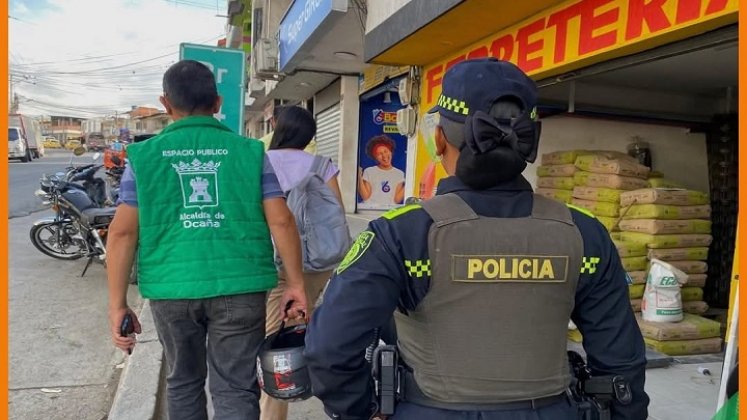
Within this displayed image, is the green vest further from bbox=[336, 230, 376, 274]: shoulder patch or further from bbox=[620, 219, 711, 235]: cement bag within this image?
bbox=[620, 219, 711, 235]: cement bag

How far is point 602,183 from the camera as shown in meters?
5.14

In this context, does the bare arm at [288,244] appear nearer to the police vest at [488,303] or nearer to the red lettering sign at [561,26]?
the police vest at [488,303]

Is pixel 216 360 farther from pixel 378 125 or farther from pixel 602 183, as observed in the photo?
pixel 378 125

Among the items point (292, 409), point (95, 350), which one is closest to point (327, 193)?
point (292, 409)

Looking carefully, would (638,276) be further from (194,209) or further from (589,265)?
(194,209)

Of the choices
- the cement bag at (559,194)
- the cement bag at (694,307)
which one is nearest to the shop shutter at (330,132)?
the cement bag at (559,194)

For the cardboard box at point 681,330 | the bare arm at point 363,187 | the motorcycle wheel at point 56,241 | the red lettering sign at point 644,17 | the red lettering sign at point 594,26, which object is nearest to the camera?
the red lettering sign at point 644,17

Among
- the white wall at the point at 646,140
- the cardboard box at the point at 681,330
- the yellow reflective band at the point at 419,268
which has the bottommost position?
the cardboard box at the point at 681,330

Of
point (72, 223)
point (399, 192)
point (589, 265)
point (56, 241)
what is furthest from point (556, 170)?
point (399, 192)

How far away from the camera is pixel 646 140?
6.31 metres

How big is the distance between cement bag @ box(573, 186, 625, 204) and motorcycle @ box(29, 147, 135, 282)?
527 centimetres

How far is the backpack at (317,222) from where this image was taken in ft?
9.86

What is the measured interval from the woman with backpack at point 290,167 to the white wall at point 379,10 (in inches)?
115

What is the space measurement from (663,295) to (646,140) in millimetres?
2579
